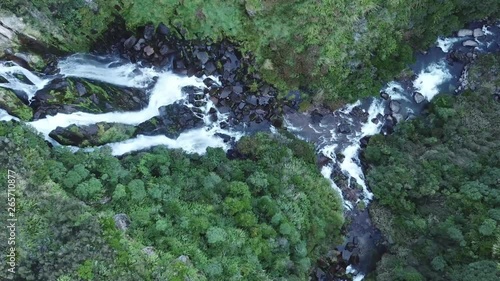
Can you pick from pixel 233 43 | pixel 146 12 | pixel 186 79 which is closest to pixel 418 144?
pixel 233 43

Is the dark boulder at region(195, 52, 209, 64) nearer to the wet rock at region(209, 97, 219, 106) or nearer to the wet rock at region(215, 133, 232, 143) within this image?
the wet rock at region(209, 97, 219, 106)

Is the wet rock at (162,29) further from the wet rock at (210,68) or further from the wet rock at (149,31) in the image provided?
the wet rock at (210,68)

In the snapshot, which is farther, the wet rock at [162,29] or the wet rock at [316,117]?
the wet rock at [316,117]

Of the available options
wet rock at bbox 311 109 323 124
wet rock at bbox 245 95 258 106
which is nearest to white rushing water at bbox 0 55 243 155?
wet rock at bbox 245 95 258 106

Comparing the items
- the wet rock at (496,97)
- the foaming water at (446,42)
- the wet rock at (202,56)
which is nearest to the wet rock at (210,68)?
the wet rock at (202,56)

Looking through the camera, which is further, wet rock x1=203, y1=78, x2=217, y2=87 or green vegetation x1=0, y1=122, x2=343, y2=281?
wet rock x1=203, y1=78, x2=217, y2=87

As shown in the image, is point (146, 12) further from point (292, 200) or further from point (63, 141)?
point (292, 200)

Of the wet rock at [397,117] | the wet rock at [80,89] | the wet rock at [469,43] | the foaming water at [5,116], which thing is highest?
the wet rock at [469,43]
